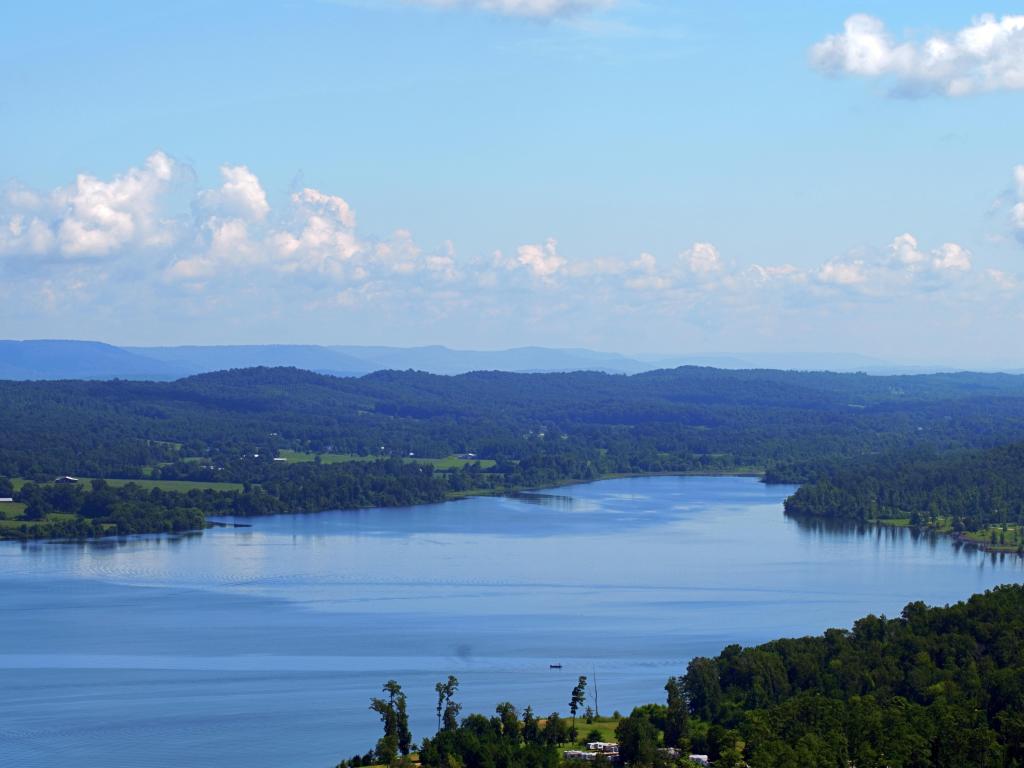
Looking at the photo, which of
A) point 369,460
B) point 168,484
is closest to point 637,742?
point 168,484

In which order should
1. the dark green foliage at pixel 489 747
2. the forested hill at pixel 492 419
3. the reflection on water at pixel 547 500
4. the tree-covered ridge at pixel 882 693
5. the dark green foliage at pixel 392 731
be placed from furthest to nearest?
the forested hill at pixel 492 419 < the reflection on water at pixel 547 500 < the dark green foliage at pixel 392 731 < the dark green foliage at pixel 489 747 < the tree-covered ridge at pixel 882 693

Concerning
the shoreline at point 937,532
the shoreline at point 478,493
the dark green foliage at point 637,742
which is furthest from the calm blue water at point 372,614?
the dark green foliage at point 637,742

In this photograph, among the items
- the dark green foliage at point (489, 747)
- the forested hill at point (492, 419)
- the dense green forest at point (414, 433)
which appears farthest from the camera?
the forested hill at point (492, 419)

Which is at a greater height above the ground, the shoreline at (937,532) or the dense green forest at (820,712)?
the shoreline at (937,532)

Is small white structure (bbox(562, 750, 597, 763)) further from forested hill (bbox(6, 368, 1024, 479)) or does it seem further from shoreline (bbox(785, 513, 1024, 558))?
forested hill (bbox(6, 368, 1024, 479))

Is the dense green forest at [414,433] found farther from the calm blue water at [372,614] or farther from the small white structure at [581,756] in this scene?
the small white structure at [581,756]

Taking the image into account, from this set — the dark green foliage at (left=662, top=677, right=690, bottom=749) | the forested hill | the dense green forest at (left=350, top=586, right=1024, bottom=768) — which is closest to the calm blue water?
the dense green forest at (left=350, top=586, right=1024, bottom=768)

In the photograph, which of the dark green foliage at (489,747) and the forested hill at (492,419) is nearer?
the dark green foliage at (489,747)

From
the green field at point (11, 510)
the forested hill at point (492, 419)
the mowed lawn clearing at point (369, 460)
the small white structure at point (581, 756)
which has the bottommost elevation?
the small white structure at point (581, 756)
